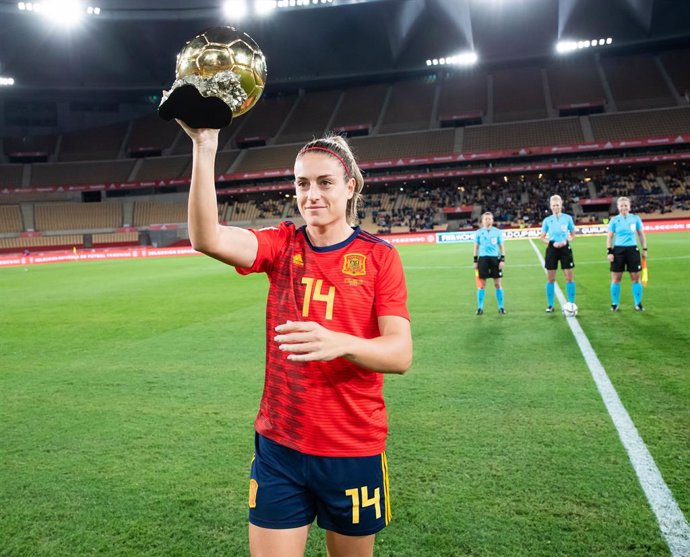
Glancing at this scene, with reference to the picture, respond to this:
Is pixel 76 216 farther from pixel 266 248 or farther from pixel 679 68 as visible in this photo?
pixel 679 68

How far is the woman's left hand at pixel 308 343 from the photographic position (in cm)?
150

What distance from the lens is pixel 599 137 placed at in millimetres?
46750

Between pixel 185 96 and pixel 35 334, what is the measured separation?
33.1 ft

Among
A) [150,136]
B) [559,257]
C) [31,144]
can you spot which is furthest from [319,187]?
[31,144]

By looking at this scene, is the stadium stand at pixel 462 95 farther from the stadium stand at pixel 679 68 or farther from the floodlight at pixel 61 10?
the floodlight at pixel 61 10

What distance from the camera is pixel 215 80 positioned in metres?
1.65

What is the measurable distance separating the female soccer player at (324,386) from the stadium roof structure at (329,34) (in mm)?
45375

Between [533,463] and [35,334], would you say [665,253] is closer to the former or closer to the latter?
[533,463]

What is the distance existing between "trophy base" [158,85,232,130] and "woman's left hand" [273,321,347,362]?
71 centimetres

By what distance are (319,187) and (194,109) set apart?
1.90 ft

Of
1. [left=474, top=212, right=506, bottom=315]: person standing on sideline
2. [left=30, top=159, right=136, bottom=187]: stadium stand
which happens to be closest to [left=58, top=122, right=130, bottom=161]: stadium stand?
[left=30, top=159, right=136, bottom=187]: stadium stand

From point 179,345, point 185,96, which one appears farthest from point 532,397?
point 179,345

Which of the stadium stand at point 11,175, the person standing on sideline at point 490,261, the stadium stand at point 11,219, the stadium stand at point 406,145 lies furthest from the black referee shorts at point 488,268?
the stadium stand at point 11,175

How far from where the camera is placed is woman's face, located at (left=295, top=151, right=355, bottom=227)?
2025mm
